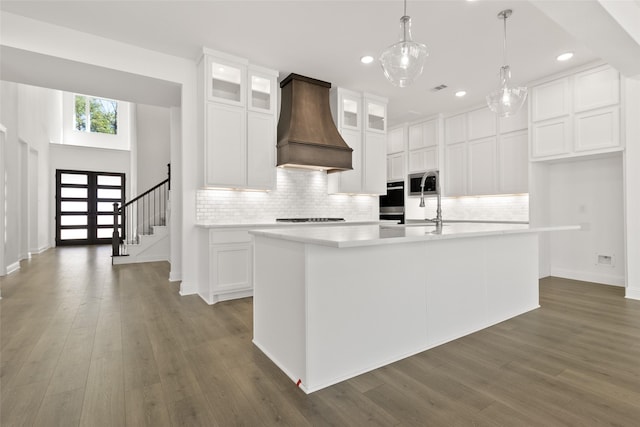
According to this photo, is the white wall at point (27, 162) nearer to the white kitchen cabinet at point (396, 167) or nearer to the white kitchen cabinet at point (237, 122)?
the white kitchen cabinet at point (237, 122)

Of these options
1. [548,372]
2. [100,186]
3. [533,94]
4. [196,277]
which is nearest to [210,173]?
[196,277]

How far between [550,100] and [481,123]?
1261mm

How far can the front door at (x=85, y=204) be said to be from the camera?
9984 mm

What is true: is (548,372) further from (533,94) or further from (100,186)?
(100,186)

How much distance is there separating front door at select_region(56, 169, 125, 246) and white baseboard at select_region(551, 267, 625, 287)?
39.3 ft

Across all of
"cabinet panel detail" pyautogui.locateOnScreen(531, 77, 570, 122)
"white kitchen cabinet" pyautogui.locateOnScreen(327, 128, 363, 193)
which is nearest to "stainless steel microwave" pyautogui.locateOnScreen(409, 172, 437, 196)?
"white kitchen cabinet" pyautogui.locateOnScreen(327, 128, 363, 193)

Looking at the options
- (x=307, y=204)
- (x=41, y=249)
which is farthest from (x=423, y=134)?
(x=41, y=249)

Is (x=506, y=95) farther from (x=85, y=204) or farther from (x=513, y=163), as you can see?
(x=85, y=204)

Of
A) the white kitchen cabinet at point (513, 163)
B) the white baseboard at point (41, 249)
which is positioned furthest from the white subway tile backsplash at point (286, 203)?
the white baseboard at point (41, 249)

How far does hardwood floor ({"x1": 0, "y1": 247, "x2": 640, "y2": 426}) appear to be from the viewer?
1.68 m

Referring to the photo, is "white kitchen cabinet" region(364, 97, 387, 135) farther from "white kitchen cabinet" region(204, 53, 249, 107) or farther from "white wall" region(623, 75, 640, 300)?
"white wall" region(623, 75, 640, 300)

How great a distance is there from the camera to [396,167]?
25.1 feet

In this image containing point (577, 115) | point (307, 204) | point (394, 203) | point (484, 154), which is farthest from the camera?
point (394, 203)

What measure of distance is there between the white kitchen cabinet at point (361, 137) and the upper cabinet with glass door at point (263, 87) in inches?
46.1
